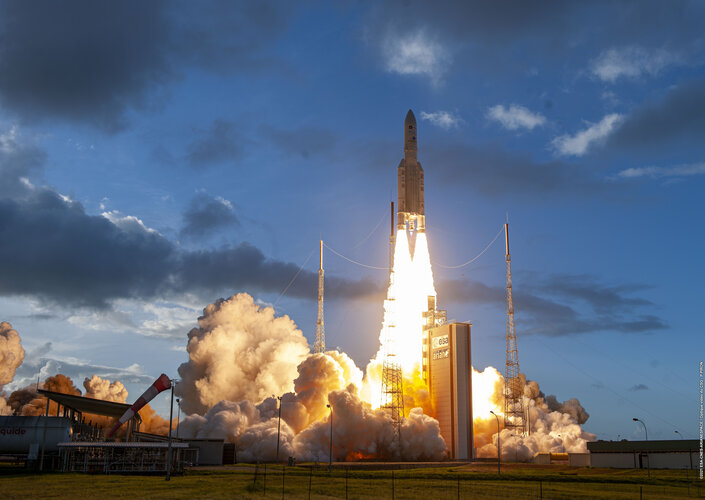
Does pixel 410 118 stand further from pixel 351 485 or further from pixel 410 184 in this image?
pixel 351 485

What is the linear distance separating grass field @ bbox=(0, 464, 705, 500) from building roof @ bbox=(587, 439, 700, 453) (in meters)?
13.1

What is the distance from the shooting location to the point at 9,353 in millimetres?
129875

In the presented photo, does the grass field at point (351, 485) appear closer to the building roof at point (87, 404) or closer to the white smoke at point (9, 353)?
the building roof at point (87, 404)

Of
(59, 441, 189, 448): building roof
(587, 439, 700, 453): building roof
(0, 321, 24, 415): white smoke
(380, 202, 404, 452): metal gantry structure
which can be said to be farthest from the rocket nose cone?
(0, 321, 24, 415): white smoke

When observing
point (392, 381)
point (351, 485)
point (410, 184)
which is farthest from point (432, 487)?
point (410, 184)

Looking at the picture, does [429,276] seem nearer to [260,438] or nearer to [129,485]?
[260,438]

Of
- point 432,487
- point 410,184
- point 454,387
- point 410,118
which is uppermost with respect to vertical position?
point 410,118

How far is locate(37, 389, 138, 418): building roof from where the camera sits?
2981 inches

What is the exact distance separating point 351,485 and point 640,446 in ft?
176

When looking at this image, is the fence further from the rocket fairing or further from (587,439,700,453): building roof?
the rocket fairing

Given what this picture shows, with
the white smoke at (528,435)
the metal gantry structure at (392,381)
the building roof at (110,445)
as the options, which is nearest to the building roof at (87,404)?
the building roof at (110,445)

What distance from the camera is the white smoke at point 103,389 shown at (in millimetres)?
147500

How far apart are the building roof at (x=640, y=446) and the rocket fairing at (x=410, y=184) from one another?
4093cm

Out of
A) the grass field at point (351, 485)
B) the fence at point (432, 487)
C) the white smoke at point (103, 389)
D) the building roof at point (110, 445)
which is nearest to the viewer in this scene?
the grass field at point (351, 485)
